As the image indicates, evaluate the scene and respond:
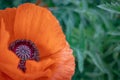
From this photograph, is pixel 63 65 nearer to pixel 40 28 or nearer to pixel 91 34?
pixel 40 28

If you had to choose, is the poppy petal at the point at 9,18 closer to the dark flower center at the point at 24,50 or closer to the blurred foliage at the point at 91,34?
the dark flower center at the point at 24,50

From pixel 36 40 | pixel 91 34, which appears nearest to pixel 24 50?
pixel 36 40

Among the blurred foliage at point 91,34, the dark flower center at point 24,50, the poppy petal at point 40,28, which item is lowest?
the blurred foliage at point 91,34

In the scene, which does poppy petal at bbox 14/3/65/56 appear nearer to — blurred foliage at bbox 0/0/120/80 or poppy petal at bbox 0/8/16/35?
poppy petal at bbox 0/8/16/35

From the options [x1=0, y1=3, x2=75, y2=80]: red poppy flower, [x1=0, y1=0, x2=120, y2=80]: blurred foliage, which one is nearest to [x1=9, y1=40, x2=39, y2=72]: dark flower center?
[x1=0, y1=3, x2=75, y2=80]: red poppy flower

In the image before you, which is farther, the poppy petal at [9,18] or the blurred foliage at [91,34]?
the blurred foliage at [91,34]

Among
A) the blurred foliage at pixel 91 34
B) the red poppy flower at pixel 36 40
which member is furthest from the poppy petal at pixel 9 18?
the blurred foliage at pixel 91 34

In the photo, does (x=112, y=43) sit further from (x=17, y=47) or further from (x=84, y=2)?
(x=17, y=47)
